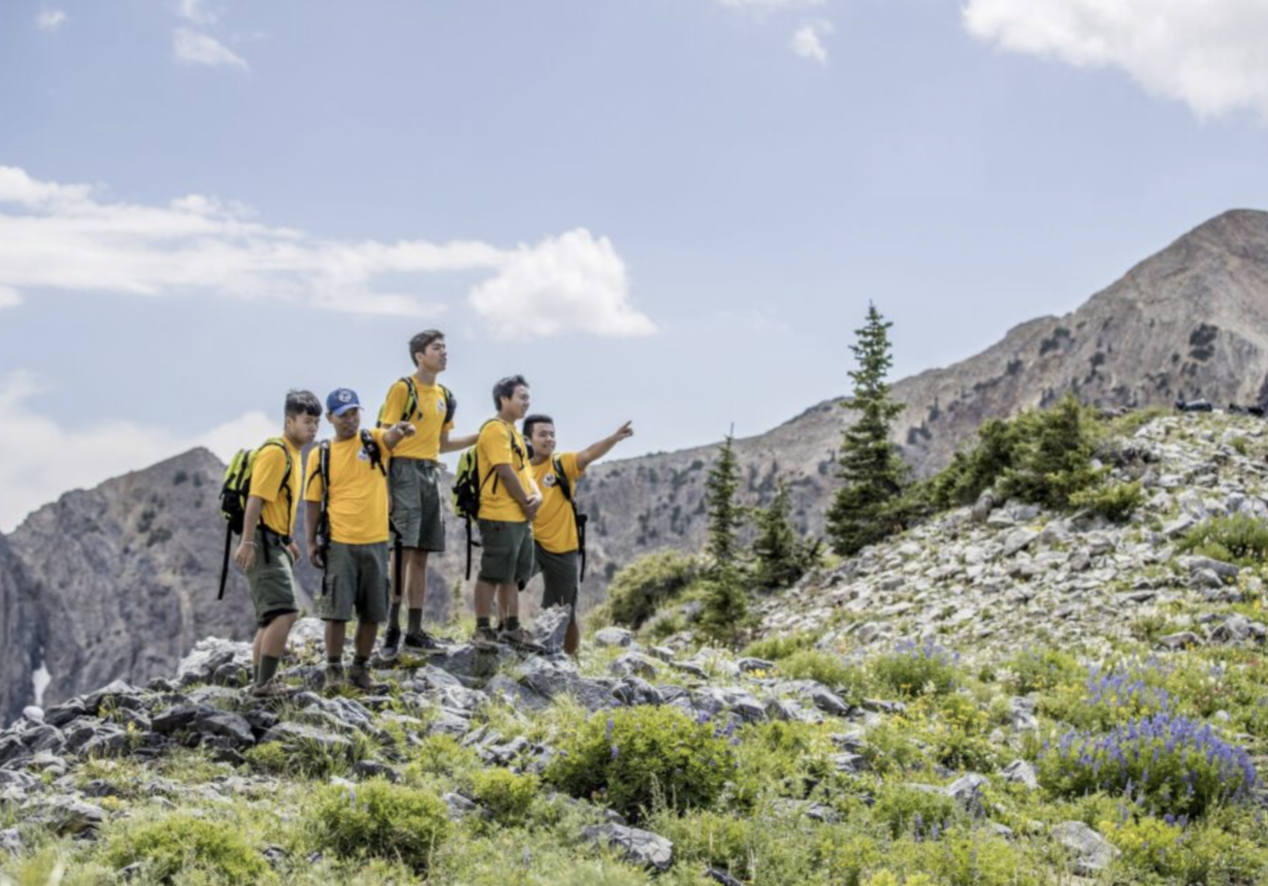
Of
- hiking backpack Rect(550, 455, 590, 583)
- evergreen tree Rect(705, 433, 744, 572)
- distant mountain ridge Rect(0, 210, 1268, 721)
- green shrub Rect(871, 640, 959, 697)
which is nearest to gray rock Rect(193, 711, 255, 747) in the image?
hiking backpack Rect(550, 455, 590, 583)

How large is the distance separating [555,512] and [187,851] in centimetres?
560

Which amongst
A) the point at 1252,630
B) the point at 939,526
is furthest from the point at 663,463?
the point at 1252,630

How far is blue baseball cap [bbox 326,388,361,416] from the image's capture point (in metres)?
8.77

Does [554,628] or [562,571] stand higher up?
[562,571]

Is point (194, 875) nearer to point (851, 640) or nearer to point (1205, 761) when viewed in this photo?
point (1205, 761)

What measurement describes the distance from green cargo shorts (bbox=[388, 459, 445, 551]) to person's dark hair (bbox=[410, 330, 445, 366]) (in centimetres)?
101

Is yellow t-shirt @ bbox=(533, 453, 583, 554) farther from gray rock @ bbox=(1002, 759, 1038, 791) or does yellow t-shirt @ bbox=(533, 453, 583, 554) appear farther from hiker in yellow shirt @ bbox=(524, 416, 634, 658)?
gray rock @ bbox=(1002, 759, 1038, 791)

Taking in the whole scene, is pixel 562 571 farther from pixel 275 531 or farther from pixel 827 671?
pixel 275 531

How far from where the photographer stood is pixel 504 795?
645 cm

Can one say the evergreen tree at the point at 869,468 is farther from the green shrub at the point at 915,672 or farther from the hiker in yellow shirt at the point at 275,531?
the hiker in yellow shirt at the point at 275,531

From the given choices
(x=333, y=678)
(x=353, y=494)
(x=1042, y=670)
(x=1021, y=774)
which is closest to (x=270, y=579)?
(x=353, y=494)

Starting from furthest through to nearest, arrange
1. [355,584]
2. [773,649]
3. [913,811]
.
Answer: [773,649] < [355,584] < [913,811]

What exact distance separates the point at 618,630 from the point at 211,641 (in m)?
5.14

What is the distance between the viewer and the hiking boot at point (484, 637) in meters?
9.88
